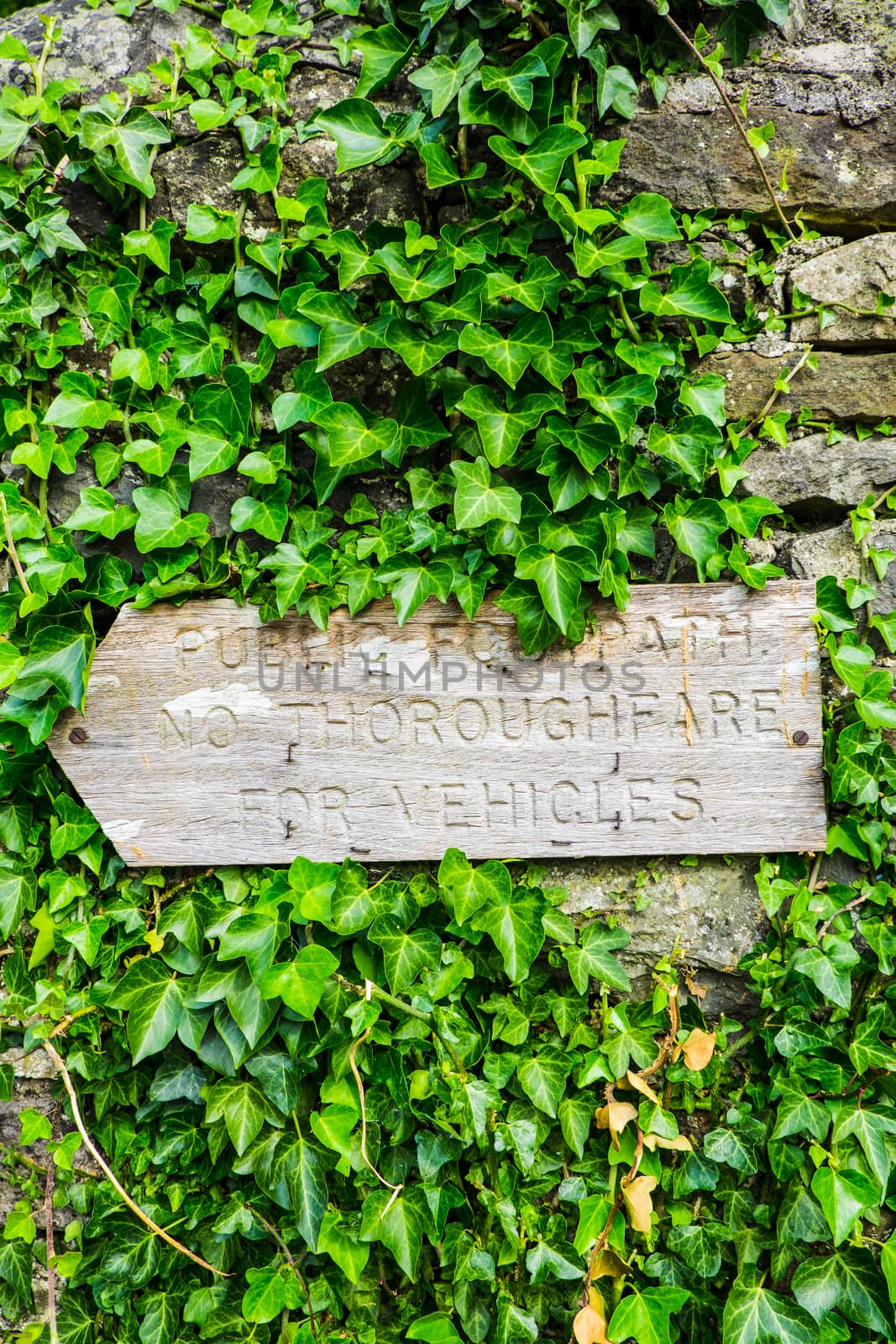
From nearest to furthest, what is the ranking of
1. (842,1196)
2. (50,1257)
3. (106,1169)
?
(842,1196)
(106,1169)
(50,1257)

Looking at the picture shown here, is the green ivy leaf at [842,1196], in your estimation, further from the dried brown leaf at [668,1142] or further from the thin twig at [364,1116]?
the thin twig at [364,1116]

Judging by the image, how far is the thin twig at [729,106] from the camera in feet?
4.96

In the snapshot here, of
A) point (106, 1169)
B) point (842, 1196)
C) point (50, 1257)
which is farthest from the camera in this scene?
point (50, 1257)

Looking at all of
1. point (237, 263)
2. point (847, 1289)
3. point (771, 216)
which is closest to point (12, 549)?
point (237, 263)

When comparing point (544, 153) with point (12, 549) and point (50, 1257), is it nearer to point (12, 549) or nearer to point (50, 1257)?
point (12, 549)

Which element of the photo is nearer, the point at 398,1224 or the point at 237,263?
the point at 398,1224

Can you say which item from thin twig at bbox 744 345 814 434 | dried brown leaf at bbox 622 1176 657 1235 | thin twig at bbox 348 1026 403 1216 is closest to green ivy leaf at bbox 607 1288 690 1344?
dried brown leaf at bbox 622 1176 657 1235

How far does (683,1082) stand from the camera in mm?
1578

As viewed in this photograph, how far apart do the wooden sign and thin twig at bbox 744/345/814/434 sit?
374mm

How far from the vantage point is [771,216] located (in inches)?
63.3

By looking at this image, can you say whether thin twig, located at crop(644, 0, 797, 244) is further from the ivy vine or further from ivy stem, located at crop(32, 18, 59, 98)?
ivy stem, located at crop(32, 18, 59, 98)

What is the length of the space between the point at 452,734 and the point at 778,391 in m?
1.03

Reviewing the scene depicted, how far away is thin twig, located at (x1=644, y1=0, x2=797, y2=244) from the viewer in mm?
1511

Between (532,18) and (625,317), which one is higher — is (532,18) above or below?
above
